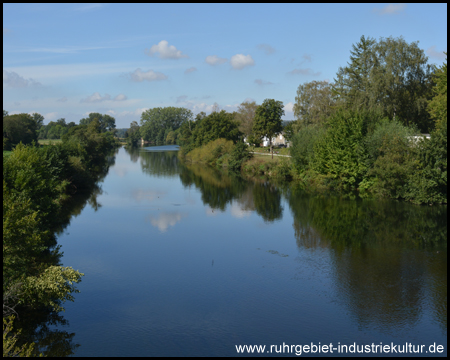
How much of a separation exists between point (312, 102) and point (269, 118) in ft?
34.9

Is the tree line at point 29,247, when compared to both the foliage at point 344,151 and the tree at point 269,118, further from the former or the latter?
the tree at point 269,118

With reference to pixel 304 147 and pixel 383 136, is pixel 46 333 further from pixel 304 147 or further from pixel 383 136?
pixel 304 147

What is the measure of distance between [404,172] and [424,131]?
81.9 ft

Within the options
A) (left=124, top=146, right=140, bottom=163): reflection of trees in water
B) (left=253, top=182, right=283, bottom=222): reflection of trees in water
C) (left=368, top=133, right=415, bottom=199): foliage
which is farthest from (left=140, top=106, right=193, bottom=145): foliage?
(left=368, top=133, right=415, bottom=199): foliage

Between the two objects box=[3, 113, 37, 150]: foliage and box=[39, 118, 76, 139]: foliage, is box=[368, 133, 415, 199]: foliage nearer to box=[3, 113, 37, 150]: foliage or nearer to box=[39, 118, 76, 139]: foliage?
box=[3, 113, 37, 150]: foliage

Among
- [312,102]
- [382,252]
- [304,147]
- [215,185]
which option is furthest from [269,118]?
[382,252]

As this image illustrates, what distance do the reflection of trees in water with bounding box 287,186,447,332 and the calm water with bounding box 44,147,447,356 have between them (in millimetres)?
73

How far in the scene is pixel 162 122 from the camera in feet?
624

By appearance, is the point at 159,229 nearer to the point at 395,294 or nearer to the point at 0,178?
the point at 0,178

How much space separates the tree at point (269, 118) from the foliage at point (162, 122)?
10902 cm

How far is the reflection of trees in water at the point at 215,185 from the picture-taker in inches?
1703

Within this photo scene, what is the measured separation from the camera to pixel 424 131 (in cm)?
6009

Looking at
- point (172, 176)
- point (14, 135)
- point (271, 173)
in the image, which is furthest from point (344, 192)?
point (14, 135)

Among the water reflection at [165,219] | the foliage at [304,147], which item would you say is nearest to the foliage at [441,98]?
the foliage at [304,147]
